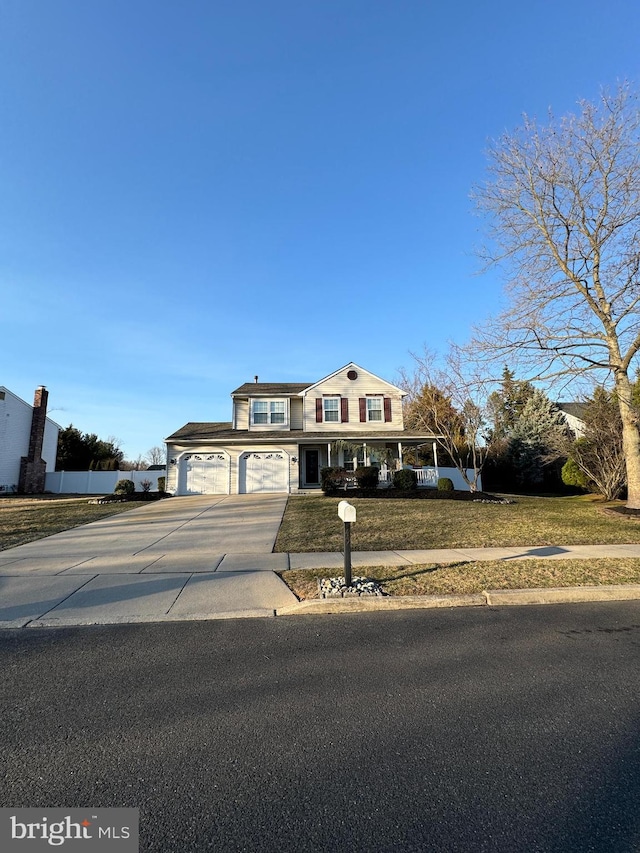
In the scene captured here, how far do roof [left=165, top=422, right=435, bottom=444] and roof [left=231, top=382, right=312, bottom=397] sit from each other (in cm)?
223

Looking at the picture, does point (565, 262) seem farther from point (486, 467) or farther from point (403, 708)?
point (486, 467)

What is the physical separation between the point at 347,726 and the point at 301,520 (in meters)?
10.2

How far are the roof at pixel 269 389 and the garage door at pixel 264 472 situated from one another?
12.7 ft

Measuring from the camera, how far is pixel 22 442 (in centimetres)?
2759

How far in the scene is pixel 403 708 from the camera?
3.24 m

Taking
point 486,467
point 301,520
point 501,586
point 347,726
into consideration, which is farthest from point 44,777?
point 486,467

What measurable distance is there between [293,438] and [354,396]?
4.69 meters

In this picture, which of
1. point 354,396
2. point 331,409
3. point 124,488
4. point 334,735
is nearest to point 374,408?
point 354,396

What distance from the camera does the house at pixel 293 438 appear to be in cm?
2380

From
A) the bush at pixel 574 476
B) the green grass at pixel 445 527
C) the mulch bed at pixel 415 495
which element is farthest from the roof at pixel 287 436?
the bush at pixel 574 476

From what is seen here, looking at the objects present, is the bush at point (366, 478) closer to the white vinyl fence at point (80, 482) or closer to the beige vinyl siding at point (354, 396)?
the beige vinyl siding at point (354, 396)

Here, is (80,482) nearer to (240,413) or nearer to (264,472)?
(240,413)

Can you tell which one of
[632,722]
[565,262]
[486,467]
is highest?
[565,262]

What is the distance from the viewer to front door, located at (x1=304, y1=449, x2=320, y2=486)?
2611 centimetres
